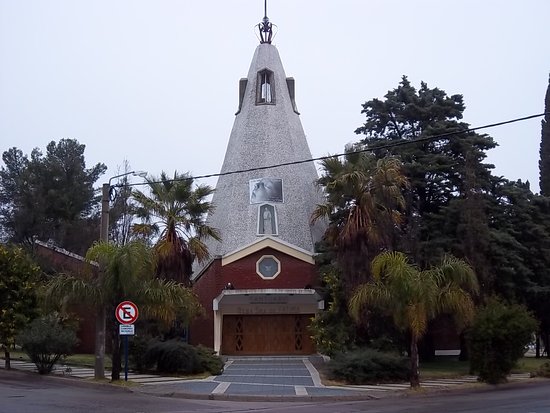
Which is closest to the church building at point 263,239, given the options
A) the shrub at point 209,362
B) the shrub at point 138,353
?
the shrub at point 209,362

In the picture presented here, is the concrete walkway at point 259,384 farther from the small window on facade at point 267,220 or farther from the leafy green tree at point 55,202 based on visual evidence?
the leafy green tree at point 55,202

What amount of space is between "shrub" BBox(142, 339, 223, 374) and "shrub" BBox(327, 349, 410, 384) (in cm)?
507

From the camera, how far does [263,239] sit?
38.8 metres

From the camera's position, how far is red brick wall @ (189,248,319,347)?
38438 mm

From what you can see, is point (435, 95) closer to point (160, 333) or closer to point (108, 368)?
point (160, 333)

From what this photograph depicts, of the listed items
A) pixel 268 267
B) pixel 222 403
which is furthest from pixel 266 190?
pixel 222 403

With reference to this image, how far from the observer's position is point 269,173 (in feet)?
140

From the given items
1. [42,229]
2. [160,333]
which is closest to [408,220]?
[160,333]

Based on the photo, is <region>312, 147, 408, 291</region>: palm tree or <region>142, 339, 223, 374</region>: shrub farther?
<region>312, 147, 408, 291</region>: palm tree

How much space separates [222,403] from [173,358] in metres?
7.76

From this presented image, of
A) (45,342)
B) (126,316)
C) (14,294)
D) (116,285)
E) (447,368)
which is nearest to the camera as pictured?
(126,316)

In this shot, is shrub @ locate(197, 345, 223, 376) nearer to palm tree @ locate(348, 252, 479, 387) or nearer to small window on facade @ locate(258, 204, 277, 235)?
palm tree @ locate(348, 252, 479, 387)

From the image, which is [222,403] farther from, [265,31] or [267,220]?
[265,31]

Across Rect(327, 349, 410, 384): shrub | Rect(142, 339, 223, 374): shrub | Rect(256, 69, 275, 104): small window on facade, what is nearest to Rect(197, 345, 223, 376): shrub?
Rect(142, 339, 223, 374): shrub
